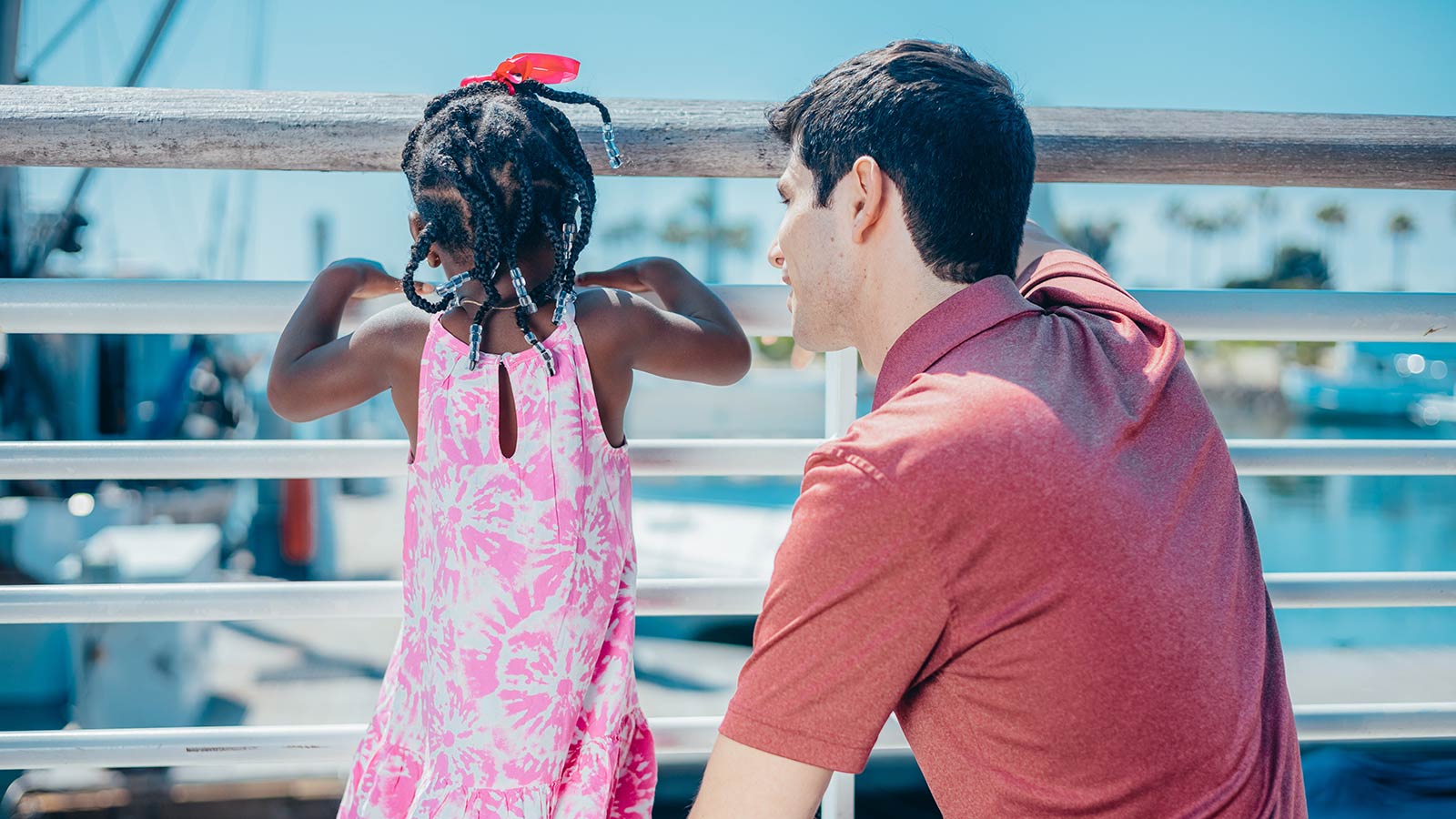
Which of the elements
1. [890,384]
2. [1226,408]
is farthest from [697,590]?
[1226,408]

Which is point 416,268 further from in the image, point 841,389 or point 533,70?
point 841,389

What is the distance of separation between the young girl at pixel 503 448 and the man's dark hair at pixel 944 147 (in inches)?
14.6

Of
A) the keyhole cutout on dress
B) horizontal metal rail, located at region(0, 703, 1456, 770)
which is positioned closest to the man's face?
the keyhole cutout on dress

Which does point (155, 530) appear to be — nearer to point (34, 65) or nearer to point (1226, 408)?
point (34, 65)

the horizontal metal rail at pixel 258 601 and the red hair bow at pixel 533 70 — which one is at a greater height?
the red hair bow at pixel 533 70

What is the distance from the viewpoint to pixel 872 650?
0.95m

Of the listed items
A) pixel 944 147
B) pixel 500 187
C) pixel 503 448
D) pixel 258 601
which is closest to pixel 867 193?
pixel 944 147

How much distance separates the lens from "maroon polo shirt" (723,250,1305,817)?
0.93m

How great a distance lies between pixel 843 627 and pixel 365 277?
95cm

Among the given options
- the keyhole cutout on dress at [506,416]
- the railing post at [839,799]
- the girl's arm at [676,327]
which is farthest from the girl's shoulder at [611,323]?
the railing post at [839,799]

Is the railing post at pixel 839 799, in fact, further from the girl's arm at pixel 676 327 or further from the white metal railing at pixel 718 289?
the girl's arm at pixel 676 327

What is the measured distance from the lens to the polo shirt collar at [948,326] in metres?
1.09

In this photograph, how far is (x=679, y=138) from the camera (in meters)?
1.49

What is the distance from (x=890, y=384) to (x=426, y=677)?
30.4 inches
